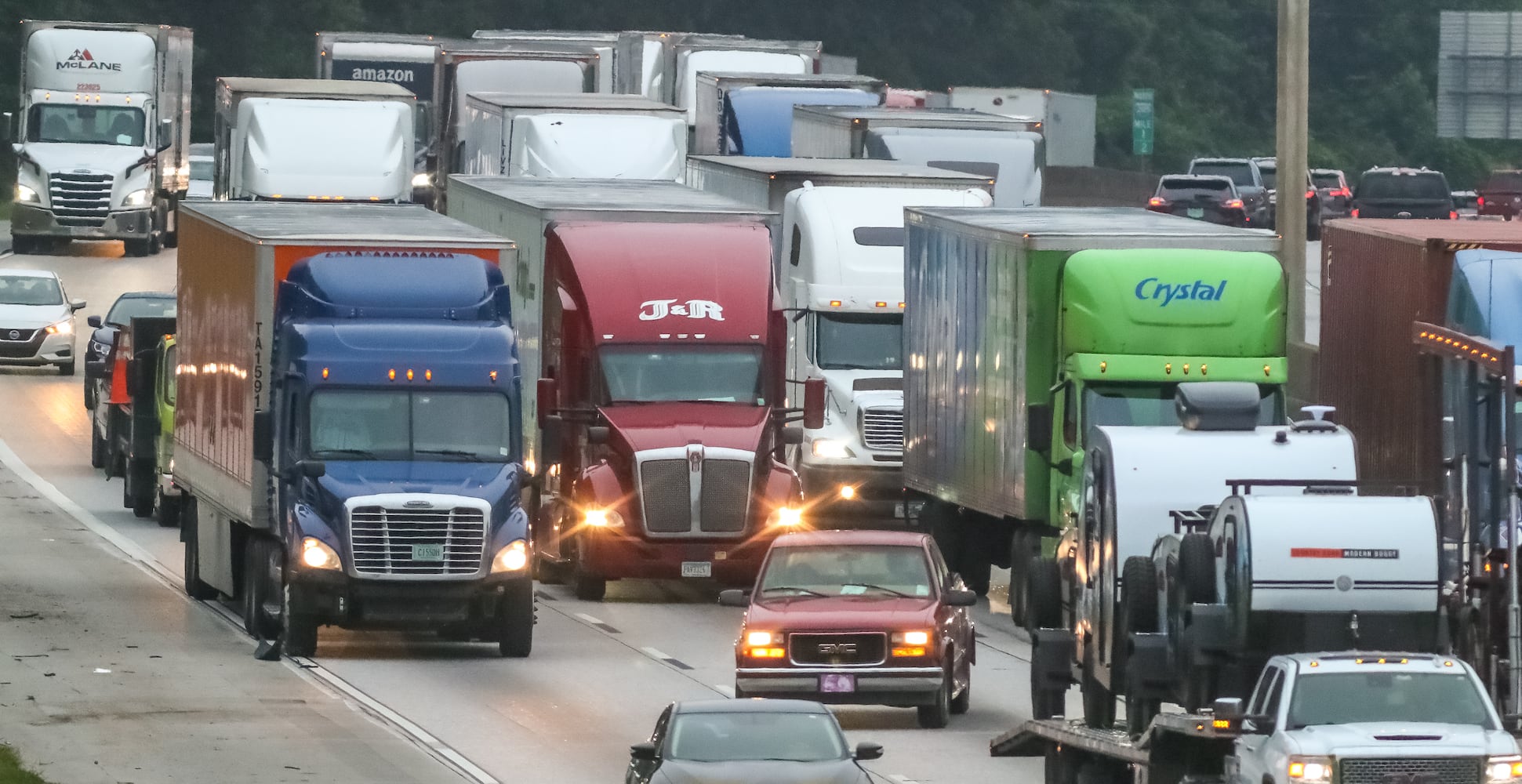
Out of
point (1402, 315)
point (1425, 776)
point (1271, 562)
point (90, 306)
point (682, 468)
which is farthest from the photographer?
point (90, 306)

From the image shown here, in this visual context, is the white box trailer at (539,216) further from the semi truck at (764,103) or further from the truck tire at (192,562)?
the semi truck at (764,103)

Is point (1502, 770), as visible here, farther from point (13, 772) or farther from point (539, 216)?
point (539, 216)

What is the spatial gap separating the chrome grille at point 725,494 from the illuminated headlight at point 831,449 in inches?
136

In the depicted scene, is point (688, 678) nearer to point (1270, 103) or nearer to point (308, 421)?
point (308, 421)

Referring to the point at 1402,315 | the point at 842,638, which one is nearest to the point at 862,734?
the point at 842,638

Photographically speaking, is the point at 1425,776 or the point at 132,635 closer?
the point at 1425,776

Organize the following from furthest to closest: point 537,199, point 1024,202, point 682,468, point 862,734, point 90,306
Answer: point 90,306 < point 1024,202 < point 537,199 < point 682,468 < point 862,734

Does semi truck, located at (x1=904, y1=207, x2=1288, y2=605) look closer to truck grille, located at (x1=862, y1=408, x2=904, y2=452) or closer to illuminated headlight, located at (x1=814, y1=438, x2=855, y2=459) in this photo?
truck grille, located at (x1=862, y1=408, x2=904, y2=452)

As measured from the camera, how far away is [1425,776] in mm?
15766

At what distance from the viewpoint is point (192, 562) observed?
31281 mm

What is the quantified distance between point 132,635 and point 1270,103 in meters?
93.9

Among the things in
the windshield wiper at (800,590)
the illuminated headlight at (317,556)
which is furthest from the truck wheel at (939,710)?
the illuminated headlight at (317,556)

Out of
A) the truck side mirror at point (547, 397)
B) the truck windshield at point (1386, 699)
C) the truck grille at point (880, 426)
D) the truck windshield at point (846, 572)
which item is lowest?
the truck windshield at point (1386, 699)

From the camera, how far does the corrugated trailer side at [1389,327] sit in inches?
930
